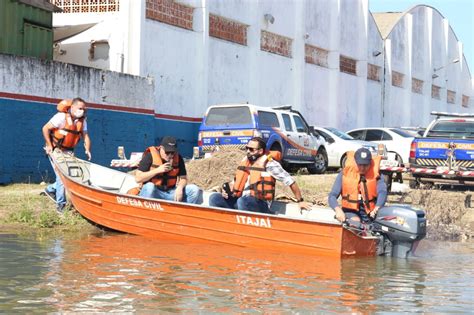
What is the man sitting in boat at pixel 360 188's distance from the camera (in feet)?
37.9

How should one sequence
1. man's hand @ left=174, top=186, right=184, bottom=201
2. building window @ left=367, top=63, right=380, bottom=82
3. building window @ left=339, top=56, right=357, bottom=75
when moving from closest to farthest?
man's hand @ left=174, top=186, right=184, bottom=201 < building window @ left=339, top=56, right=357, bottom=75 < building window @ left=367, top=63, right=380, bottom=82

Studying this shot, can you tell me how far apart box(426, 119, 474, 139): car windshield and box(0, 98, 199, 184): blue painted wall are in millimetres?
7613

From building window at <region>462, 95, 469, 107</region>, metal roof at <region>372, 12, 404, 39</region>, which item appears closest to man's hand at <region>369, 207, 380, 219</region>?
metal roof at <region>372, 12, 404, 39</region>

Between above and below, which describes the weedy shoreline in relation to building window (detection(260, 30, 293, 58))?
below

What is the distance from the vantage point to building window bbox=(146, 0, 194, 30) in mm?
25344

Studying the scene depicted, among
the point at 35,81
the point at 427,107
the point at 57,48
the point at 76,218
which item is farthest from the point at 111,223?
the point at 427,107

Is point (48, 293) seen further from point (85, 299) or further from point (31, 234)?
point (31, 234)

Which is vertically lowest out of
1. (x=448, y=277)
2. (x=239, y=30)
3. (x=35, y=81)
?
(x=448, y=277)

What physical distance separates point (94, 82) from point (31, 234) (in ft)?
30.6

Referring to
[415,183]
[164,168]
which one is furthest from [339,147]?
[164,168]

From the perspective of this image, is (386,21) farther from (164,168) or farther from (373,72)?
(164,168)

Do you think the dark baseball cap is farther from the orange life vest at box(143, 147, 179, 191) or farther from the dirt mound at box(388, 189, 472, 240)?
the dirt mound at box(388, 189, 472, 240)

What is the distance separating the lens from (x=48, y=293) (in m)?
8.48

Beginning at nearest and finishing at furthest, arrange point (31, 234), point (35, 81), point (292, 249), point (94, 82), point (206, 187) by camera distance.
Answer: point (292, 249)
point (31, 234)
point (206, 187)
point (35, 81)
point (94, 82)
